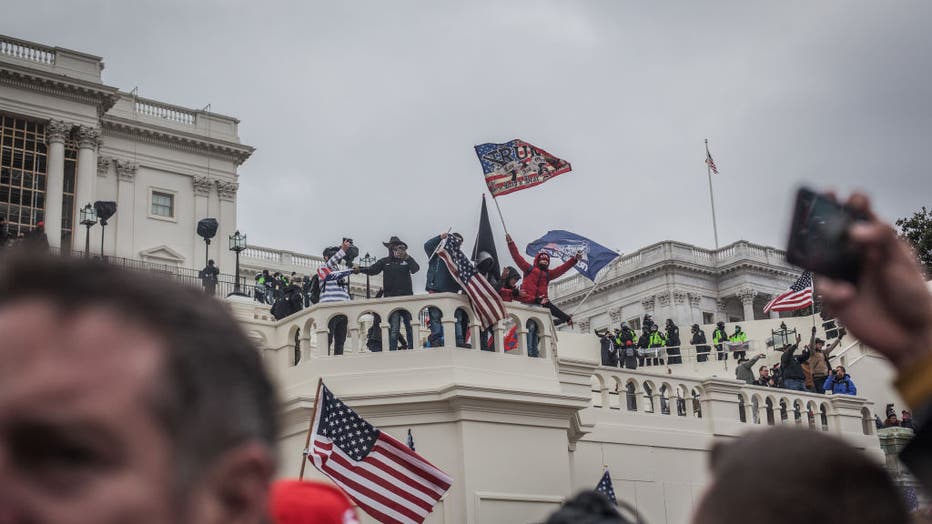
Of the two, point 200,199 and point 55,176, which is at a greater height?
point 200,199

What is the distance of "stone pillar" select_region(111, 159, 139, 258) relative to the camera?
4716cm

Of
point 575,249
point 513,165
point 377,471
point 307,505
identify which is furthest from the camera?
point 575,249

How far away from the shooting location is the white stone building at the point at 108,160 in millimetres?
43562

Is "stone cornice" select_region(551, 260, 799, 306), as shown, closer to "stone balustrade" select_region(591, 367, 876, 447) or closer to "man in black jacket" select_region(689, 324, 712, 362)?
"man in black jacket" select_region(689, 324, 712, 362)

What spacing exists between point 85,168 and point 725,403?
120 feet

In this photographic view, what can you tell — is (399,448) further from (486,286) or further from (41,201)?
(41,201)

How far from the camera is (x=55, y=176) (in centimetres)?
4384

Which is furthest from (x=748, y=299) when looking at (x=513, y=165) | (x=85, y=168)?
(x=513, y=165)

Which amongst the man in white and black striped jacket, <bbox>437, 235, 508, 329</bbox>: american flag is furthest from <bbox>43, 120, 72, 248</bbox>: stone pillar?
<bbox>437, 235, 508, 329</bbox>: american flag

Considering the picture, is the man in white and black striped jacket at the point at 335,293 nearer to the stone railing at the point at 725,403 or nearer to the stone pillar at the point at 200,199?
the stone railing at the point at 725,403

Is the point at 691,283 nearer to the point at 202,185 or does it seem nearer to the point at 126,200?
the point at 202,185

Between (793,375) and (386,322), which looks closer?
(386,322)

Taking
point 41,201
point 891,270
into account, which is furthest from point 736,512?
point 41,201

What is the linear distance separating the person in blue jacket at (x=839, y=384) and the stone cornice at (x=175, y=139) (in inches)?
1468
